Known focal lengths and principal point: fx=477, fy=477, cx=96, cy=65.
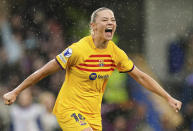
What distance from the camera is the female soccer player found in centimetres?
461

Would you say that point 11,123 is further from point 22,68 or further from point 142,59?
point 142,59

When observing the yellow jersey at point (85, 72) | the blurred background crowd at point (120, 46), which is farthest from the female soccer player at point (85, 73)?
the blurred background crowd at point (120, 46)

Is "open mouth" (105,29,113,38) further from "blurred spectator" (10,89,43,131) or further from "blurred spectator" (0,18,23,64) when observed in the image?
"blurred spectator" (0,18,23,64)

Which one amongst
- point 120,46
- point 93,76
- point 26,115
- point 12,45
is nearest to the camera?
point 93,76

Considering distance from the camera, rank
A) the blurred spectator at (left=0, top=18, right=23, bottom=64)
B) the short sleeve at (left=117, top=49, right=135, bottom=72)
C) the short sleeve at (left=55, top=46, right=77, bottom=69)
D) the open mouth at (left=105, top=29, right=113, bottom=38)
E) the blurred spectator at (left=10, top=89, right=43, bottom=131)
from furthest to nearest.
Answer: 1. the blurred spectator at (left=0, top=18, right=23, bottom=64)
2. the blurred spectator at (left=10, top=89, right=43, bottom=131)
3. the short sleeve at (left=117, top=49, right=135, bottom=72)
4. the open mouth at (left=105, top=29, right=113, bottom=38)
5. the short sleeve at (left=55, top=46, right=77, bottom=69)

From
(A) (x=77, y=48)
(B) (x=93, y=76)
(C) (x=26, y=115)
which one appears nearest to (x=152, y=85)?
(B) (x=93, y=76)

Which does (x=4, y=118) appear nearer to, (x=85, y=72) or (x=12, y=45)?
(x=12, y=45)

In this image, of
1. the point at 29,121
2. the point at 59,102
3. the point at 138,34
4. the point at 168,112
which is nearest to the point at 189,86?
the point at 168,112

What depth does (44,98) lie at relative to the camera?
25.3 ft

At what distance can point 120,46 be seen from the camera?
822cm

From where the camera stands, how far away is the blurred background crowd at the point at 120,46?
7.75m

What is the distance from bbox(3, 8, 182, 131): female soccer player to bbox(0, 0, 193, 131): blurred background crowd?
2.75 meters

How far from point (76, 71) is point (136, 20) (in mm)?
3931

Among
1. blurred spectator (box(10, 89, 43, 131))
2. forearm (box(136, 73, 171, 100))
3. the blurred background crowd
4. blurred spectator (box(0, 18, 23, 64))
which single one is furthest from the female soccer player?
blurred spectator (box(0, 18, 23, 64))
